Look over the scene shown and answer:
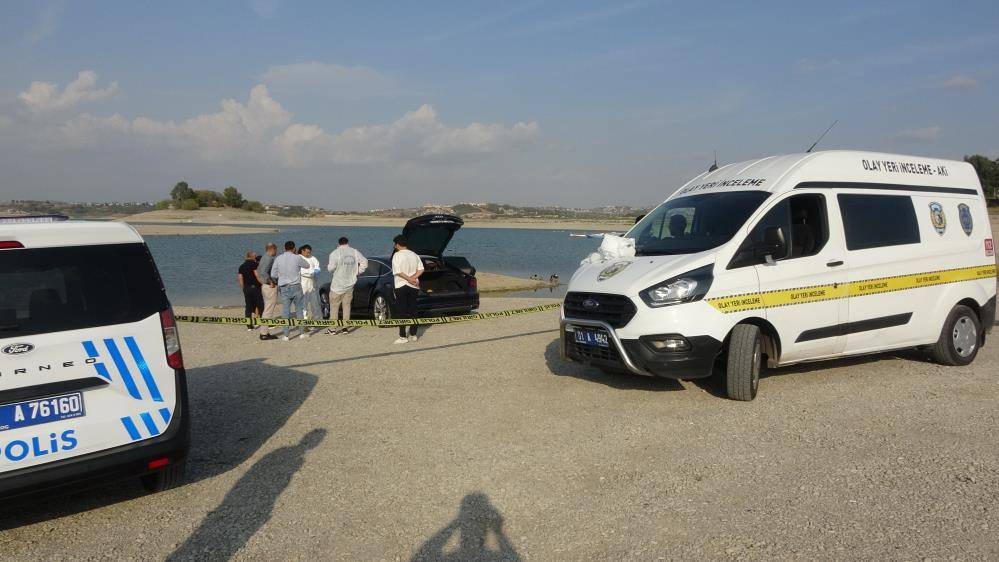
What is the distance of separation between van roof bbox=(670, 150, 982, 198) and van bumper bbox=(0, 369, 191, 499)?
18.8 feet

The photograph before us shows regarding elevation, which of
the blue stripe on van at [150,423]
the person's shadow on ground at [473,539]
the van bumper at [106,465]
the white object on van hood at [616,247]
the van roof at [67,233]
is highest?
the van roof at [67,233]

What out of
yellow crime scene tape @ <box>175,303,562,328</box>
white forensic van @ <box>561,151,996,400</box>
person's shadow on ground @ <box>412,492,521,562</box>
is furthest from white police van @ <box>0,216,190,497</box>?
white forensic van @ <box>561,151,996,400</box>

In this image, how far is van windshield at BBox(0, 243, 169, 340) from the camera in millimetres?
4113

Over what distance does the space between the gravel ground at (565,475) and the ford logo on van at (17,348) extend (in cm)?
90

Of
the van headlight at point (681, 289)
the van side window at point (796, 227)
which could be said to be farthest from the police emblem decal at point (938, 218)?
the van headlight at point (681, 289)

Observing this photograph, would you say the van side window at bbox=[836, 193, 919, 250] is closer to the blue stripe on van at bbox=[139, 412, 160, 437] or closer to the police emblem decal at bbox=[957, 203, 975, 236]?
the police emblem decal at bbox=[957, 203, 975, 236]

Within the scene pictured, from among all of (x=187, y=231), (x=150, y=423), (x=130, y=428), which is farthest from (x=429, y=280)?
(x=187, y=231)

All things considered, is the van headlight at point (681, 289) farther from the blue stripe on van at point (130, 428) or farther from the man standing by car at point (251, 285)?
the man standing by car at point (251, 285)

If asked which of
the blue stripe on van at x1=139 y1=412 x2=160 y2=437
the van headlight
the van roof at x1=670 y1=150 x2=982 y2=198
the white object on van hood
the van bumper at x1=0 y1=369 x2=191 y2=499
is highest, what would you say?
the van roof at x1=670 y1=150 x2=982 y2=198

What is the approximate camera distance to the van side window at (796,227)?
6.57m

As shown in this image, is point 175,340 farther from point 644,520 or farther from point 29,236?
point 644,520

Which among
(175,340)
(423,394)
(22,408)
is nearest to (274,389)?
(423,394)

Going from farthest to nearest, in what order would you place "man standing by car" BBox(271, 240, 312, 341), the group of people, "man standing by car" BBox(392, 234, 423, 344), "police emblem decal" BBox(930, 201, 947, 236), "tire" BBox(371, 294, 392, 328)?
"tire" BBox(371, 294, 392, 328) < "man standing by car" BBox(271, 240, 312, 341) < the group of people < "man standing by car" BBox(392, 234, 423, 344) < "police emblem decal" BBox(930, 201, 947, 236)

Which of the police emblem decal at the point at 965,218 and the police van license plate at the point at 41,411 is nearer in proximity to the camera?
the police van license plate at the point at 41,411
